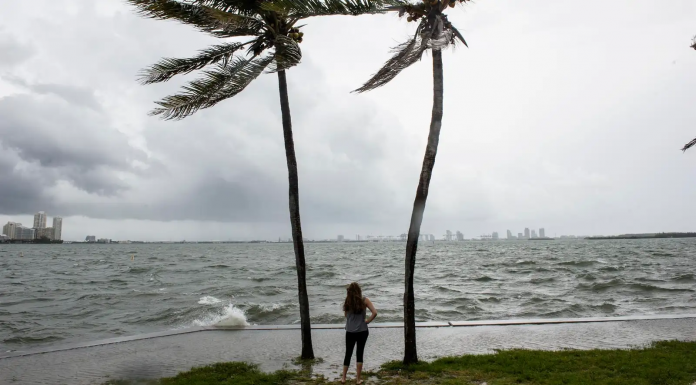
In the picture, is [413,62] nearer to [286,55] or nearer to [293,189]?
[286,55]

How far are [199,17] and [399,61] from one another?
372 cm

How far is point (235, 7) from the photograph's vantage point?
8461 millimetres

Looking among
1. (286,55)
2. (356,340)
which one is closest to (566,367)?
(356,340)

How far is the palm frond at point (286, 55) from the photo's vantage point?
7453mm

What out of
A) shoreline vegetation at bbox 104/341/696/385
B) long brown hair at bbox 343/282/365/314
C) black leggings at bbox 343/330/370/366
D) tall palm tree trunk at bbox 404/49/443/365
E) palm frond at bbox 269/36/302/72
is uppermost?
palm frond at bbox 269/36/302/72

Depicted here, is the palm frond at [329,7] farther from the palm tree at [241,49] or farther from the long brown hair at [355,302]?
the long brown hair at [355,302]

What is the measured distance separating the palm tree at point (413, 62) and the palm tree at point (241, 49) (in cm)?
91

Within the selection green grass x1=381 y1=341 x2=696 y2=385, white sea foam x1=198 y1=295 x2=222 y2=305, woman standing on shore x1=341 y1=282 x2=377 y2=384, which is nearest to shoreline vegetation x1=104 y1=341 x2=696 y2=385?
green grass x1=381 y1=341 x2=696 y2=385

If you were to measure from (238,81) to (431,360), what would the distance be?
258 inches

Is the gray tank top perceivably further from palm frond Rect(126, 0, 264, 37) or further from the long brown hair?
palm frond Rect(126, 0, 264, 37)

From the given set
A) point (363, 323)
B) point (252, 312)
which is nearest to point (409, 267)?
point (363, 323)

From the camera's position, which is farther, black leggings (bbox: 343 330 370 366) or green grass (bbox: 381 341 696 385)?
black leggings (bbox: 343 330 370 366)

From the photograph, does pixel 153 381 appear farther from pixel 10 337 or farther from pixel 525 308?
pixel 525 308

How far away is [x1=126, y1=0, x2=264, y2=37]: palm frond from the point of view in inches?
298
